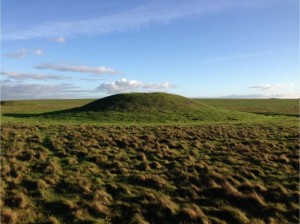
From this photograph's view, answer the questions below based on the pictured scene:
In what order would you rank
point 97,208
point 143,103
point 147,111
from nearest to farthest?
point 97,208 → point 147,111 → point 143,103

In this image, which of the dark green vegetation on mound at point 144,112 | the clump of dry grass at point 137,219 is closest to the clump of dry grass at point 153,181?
the clump of dry grass at point 137,219

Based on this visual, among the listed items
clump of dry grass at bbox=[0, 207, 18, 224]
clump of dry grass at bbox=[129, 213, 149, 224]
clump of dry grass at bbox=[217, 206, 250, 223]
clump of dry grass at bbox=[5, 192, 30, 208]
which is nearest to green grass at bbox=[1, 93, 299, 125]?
clump of dry grass at bbox=[5, 192, 30, 208]

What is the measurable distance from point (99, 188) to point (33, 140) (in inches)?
509

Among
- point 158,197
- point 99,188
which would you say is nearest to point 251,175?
point 158,197

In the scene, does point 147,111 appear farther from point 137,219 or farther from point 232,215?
point 137,219

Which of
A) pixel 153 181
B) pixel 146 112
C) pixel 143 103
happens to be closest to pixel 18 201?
pixel 153 181

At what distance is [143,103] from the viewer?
189 feet

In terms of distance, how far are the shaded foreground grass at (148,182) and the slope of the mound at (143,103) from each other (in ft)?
102

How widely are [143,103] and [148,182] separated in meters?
44.3

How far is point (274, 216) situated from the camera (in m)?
10.1

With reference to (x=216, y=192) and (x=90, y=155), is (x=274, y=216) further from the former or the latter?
(x=90, y=155)

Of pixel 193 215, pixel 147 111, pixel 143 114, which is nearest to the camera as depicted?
pixel 193 215

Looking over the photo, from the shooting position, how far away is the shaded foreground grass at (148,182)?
Result: 10.1m

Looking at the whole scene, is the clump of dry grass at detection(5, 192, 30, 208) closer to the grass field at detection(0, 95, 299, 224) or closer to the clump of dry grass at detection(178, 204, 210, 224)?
the grass field at detection(0, 95, 299, 224)
